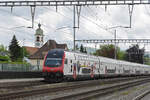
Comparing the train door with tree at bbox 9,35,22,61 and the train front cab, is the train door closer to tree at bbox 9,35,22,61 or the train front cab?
the train front cab

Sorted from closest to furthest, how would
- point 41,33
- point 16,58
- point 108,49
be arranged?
point 108,49, point 16,58, point 41,33

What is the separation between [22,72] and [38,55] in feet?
195

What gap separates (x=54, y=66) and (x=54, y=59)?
70cm

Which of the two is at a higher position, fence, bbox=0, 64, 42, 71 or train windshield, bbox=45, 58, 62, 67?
train windshield, bbox=45, 58, 62, 67

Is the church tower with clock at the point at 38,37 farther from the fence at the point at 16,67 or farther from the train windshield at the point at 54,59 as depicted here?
the train windshield at the point at 54,59

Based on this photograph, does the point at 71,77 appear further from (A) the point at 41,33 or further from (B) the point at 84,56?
(A) the point at 41,33

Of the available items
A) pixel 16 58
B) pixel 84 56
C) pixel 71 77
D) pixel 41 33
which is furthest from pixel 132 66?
pixel 41 33

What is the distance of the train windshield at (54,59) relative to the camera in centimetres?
2847

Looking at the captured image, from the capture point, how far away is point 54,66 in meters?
28.5

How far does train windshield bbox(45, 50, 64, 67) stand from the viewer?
93.4 feet

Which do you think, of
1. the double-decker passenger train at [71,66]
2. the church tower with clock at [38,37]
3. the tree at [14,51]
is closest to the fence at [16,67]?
the double-decker passenger train at [71,66]

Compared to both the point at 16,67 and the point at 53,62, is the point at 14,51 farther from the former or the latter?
the point at 53,62

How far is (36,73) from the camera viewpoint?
39.7 metres

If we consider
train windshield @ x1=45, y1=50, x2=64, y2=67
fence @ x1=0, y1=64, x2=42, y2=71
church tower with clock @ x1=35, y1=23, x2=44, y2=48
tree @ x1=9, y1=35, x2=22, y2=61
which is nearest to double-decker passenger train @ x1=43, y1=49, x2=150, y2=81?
train windshield @ x1=45, y1=50, x2=64, y2=67
